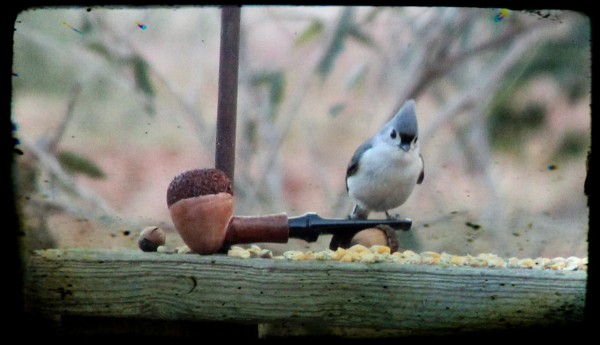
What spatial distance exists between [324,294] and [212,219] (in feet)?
0.82

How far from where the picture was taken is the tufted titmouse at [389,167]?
6.63 feet

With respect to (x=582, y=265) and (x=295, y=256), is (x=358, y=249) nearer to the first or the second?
(x=295, y=256)

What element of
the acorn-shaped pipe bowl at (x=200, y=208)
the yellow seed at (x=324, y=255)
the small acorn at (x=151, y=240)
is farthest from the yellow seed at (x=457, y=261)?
the small acorn at (x=151, y=240)

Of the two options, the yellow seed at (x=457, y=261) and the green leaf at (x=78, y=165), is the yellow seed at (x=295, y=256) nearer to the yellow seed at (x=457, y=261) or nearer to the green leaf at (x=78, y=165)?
the yellow seed at (x=457, y=261)

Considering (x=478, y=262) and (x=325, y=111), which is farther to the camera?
(x=325, y=111)

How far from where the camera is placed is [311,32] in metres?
2.70

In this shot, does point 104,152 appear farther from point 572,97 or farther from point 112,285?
point 572,97

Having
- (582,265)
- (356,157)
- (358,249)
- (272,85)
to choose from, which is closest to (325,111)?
(272,85)

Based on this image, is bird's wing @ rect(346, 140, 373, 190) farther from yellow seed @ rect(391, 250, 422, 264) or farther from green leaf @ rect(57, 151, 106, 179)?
green leaf @ rect(57, 151, 106, 179)

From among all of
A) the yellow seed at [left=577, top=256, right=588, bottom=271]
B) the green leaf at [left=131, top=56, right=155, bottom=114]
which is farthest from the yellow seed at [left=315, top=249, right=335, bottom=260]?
the green leaf at [left=131, top=56, right=155, bottom=114]

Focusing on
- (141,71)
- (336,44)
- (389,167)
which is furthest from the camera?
(336,44)

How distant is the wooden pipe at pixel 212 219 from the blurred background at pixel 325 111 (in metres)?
0.70

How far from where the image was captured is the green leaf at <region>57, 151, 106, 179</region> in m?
2.31

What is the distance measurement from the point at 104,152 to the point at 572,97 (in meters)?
1.65
